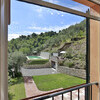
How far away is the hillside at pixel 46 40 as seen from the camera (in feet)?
3.44

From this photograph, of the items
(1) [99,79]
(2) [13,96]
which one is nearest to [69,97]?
(1) [99,79]

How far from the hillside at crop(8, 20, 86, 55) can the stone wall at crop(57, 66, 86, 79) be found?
0.93ft

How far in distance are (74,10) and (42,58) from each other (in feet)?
2.50

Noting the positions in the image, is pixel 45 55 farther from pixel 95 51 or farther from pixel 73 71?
pixel 95 51

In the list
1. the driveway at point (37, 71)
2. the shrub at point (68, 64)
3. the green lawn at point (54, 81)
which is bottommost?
the green lawn at point (54, 81)

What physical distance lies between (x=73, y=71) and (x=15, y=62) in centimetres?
88

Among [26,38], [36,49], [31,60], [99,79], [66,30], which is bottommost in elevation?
[99,79]

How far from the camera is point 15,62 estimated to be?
103 centimetres

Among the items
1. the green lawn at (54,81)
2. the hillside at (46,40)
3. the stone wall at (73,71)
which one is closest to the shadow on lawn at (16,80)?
the green lawn at (54,81)

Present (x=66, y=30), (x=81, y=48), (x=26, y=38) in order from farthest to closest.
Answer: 1. (x=81, y=48)
2. (x=66, y=30)
3. (x=26, y=38)

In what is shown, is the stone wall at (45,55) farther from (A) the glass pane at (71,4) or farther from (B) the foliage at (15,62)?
(A) the glass pane at (71,4)

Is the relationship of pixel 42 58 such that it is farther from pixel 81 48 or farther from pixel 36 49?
pixel 81 48

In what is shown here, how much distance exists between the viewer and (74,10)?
51.4 inches

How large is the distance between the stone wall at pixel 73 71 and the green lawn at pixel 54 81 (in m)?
0.06
